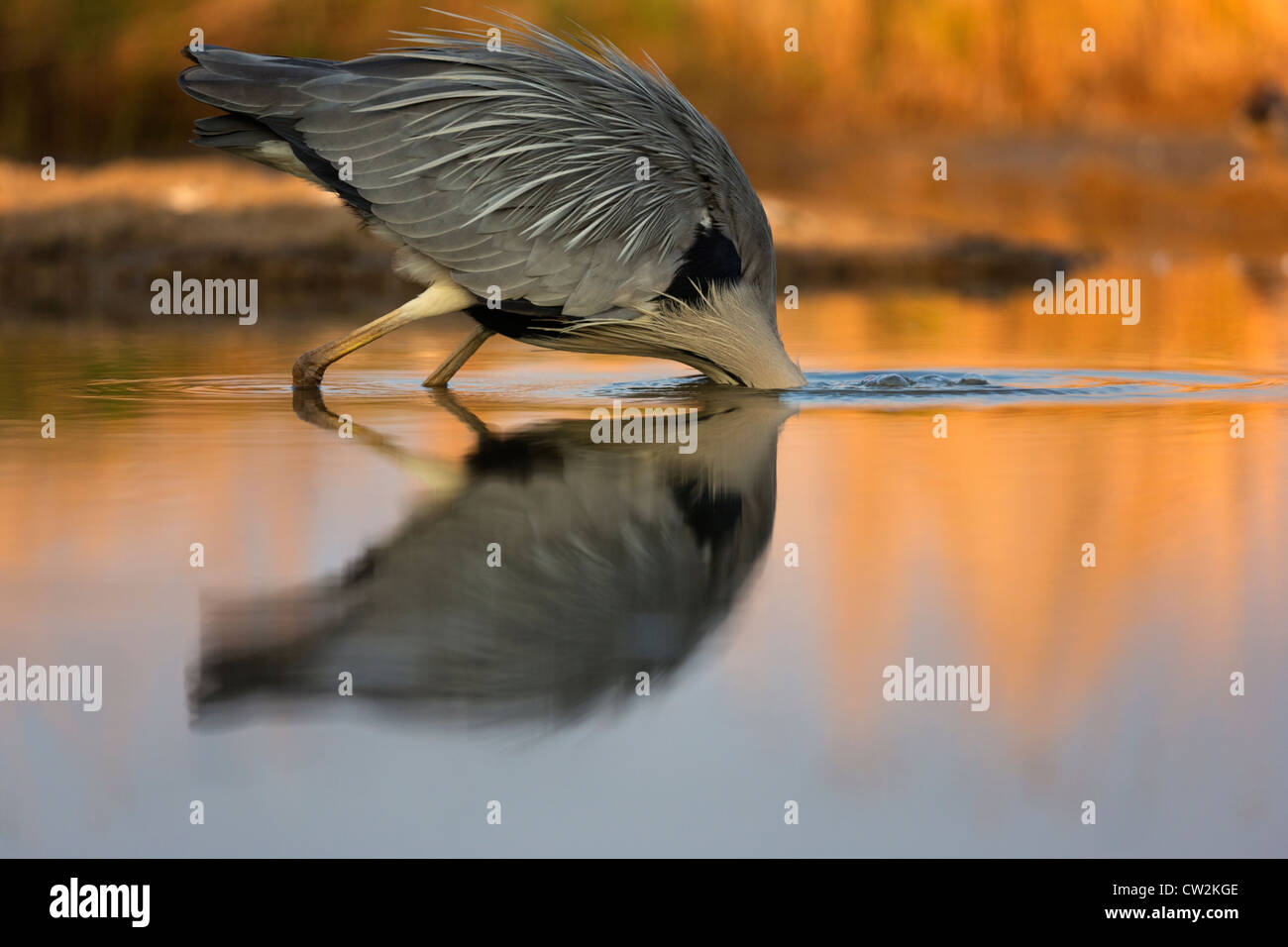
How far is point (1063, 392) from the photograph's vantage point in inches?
332

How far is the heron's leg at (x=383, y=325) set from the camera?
26.6 feet

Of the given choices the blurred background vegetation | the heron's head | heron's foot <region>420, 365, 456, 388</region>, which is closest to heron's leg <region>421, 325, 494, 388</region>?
heron's foot <region>420, 365, 456, 388</region>

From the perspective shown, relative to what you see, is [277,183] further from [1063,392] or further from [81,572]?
[81,572]

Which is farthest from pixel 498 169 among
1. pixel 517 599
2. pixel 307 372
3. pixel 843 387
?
pixel 517 599

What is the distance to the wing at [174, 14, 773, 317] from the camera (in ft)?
26.0

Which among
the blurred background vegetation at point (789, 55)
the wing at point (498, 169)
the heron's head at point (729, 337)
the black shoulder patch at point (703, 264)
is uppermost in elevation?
the blurred background vegetation at point (789, 55)

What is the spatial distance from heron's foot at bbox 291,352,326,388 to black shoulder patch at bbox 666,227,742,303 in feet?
5.98

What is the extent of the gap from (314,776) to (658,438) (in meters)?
3.81

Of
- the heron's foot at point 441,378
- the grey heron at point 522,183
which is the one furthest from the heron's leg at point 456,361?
the grey heron at point 522,183

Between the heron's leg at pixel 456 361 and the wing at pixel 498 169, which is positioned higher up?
the wing at pixel 498 169

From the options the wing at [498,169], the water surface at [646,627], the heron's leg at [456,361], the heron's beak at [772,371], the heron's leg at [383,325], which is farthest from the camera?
the heron's leg at [456,361]

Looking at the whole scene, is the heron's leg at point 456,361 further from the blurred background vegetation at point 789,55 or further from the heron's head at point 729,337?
the blurred background vegetation at point 789,55

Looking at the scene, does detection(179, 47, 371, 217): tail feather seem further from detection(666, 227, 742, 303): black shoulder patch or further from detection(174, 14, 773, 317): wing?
detection(666, 227, 742, 303): black shoulder patch

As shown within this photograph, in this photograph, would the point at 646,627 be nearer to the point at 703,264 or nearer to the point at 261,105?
the point at 703,264
